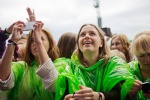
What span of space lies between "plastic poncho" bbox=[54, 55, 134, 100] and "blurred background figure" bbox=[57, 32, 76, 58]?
2.37 feet

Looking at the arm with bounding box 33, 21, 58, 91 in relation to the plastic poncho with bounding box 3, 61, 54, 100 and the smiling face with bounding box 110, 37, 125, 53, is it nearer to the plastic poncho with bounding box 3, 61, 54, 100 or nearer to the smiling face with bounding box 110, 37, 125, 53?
the plastic poncho with bounding box 3, 61, 54, 100

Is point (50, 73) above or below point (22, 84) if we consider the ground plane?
above

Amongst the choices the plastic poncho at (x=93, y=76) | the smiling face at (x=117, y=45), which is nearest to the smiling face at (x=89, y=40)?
the plastic poncho at (x=93, y=76)

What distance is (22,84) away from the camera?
7.39 ft

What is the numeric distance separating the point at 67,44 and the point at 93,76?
1024 millimetres

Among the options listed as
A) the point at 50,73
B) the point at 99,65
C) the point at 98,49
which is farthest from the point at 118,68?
the point at 50,73

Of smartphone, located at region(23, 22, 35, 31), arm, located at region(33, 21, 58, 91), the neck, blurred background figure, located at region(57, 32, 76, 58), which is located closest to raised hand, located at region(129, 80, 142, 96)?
the neck

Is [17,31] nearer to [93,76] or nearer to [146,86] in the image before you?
[93,76]

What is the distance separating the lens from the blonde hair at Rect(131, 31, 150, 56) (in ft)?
6.86

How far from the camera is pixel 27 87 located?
2.25 m

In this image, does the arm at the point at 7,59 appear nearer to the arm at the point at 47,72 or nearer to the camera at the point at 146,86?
the arm at the point at 47,72

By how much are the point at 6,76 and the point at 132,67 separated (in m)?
1.19

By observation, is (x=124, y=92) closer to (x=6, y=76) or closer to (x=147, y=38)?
(x=147, y=38)

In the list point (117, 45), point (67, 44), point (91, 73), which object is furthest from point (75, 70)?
point (117, 45)
